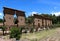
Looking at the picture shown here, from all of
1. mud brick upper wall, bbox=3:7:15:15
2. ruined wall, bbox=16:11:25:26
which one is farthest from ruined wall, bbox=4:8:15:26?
ruined wall, bbox=16:11:25:26

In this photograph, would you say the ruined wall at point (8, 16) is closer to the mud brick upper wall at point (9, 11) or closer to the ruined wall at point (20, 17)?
the mud brick upper wall at point (9, 11)

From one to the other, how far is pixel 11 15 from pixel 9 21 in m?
1.18

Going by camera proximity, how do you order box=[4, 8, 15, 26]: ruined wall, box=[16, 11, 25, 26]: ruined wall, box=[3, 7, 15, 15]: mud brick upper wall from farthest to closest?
box=[16, 11, 25, 26]: ruined wall < box=[4, 8, 15, 26]: ruined wall < box=[3, 7, 15, 15]: mud brick upper wall

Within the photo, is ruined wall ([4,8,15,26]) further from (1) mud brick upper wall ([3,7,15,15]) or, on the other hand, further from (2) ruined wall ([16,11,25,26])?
(2) ruined wall ([16,11,25,26])

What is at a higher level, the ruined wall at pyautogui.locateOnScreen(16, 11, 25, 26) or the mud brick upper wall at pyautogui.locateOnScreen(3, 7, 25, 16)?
the mud brick upper wall at pyautogui.locateOnScreen(3, 7, 25, 16)

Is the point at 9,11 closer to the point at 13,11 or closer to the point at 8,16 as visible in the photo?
the point at 8,16

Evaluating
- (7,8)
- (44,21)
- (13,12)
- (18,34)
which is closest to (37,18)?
(44,21)

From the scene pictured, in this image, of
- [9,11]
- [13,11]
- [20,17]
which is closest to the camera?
[9,11]

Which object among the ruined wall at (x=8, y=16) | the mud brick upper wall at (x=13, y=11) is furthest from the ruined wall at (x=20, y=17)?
the ruined wall at (x=8, y=16)

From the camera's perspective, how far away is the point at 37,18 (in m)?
35.8

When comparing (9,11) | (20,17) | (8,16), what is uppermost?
(9,11)

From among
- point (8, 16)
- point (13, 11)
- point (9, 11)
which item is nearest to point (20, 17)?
point (13, 11)

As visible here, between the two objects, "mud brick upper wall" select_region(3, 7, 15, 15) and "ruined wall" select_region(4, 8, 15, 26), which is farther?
"ruined wall" select_region(4, 8, 15, 26)

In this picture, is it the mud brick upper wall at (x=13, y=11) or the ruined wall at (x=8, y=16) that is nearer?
the mud brick upper wall at (x=13, y=11)
